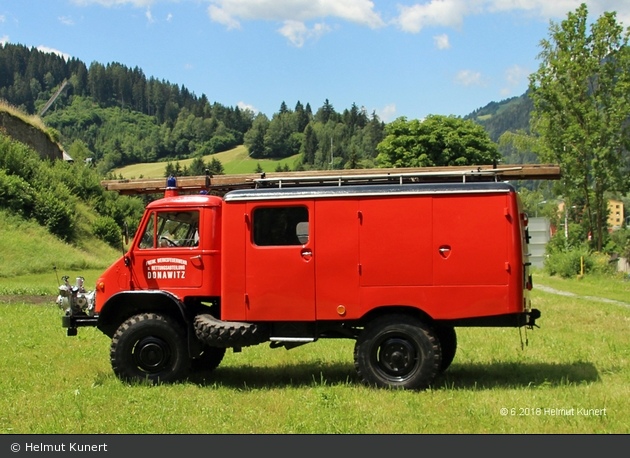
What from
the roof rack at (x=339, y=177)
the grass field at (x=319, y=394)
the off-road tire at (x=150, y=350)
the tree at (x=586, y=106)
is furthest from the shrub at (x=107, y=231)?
the off-road tire at (x=150, y=350)

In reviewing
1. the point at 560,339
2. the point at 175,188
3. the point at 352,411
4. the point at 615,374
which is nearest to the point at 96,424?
the point at 352,411

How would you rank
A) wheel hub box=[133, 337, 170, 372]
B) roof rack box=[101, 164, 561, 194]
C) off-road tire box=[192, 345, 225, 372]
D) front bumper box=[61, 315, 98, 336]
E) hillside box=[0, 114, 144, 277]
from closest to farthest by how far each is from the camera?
roof rack box=[101, 164, 561, 194]
wheel hub box=[133, 337, 170, 372]
front bumper box=[61, 315, 98, 336]
off-road tire box=[192, 345, 225, 372]
hillside box=[0, 114, 144, 277]

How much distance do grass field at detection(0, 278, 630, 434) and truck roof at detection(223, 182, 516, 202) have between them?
8.82ft

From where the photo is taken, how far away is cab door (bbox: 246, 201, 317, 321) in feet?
26.6

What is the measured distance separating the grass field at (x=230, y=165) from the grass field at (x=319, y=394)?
465ft

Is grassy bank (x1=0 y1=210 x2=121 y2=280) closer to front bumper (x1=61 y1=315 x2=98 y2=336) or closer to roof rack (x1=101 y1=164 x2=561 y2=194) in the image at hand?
roof rack (x1=101 y1=164 x2=561 y2=194)

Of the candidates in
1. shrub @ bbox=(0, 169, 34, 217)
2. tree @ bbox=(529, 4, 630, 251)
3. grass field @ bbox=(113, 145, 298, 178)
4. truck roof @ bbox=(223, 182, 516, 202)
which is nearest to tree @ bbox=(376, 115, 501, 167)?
tree @ bbox=(529, 4, 630, 251)

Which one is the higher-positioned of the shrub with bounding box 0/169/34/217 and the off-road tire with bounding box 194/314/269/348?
the shrub with bounding box 0/169/34/217

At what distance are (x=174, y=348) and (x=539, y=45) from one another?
38233mm

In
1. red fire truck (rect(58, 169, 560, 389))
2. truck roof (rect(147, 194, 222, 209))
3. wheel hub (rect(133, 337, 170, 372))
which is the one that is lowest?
wheel hub (rect(133, 337, 170, 372))

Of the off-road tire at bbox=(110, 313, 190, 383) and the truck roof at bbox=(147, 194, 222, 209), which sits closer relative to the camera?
the off-road tire at bbox=(110, 313, 190, 383)

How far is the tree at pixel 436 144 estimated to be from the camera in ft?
168

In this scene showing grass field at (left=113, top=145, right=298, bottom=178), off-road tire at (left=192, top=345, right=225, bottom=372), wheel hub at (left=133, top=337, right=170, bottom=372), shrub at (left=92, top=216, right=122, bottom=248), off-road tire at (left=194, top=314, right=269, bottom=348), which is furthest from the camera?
grass field at (left=113, top=145, right=298, bottom=178)

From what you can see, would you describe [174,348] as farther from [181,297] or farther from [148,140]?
[148,140]
